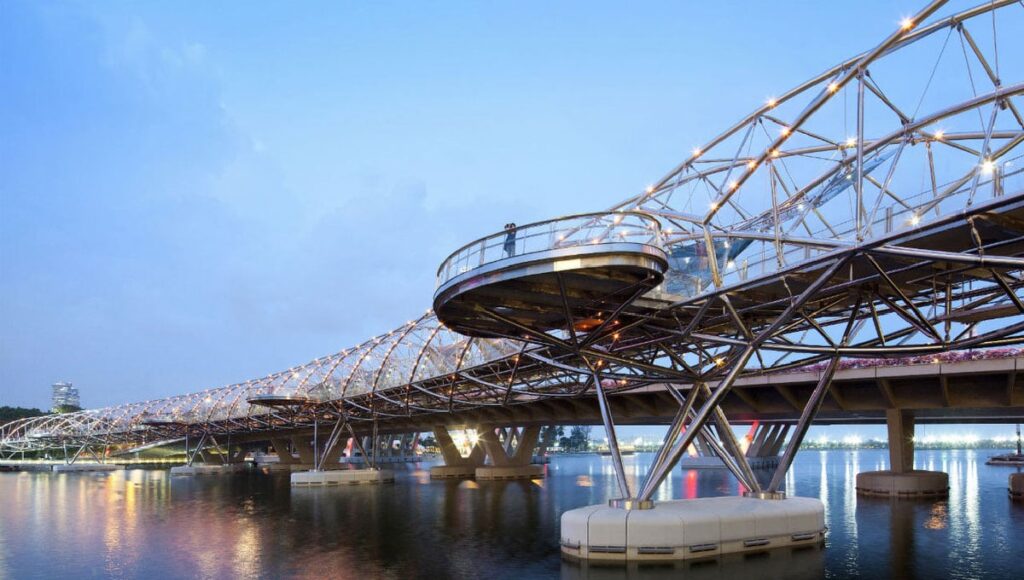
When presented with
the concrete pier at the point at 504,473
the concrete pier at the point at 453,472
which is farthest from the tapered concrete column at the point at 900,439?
the concrete pier at the point at 453,472

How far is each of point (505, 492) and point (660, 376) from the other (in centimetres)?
3178

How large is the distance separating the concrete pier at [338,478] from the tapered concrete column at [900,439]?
4819cm

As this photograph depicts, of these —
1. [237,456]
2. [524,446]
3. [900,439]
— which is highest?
[900,439]

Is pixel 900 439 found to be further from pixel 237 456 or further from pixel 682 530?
pixel 237 456

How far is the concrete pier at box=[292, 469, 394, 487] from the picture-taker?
3061 inches

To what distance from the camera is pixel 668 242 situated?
3225 cm

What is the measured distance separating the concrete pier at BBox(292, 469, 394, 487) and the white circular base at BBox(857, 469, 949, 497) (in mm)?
46350

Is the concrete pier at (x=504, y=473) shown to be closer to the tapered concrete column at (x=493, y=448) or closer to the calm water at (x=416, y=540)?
the tapered concrete column at (x=493, y=448)

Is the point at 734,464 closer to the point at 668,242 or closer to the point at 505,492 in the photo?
the point at 668,242

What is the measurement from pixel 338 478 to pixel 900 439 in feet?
168

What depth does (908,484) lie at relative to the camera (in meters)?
54.9

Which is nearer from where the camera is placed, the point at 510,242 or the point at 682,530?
the point at 510,242

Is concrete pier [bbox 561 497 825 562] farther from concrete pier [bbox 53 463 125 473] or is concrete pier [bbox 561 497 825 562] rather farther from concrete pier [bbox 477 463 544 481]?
concrete pier [bbox 53 463 125 473]

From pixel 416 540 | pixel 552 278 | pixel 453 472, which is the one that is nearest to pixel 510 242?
pixel 552 278
